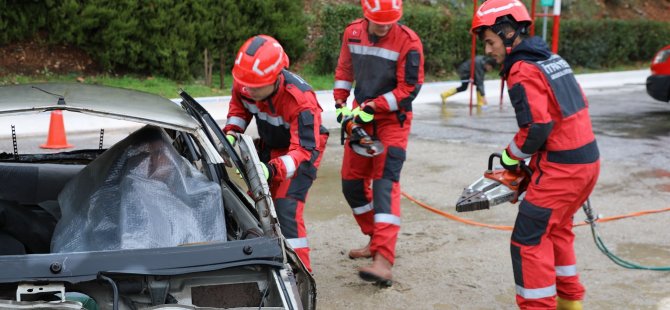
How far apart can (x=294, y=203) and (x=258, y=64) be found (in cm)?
81

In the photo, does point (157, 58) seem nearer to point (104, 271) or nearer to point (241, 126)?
point (241, 126)

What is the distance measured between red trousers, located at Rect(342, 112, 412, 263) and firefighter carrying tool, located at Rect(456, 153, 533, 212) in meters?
0.82

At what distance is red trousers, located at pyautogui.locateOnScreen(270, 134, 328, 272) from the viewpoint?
4324 millimetres

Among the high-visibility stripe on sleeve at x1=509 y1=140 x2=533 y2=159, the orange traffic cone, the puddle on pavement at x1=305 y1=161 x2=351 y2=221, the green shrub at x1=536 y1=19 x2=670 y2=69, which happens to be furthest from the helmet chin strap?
the green shrub at x1=536 y1=19 x2=670 y2=69

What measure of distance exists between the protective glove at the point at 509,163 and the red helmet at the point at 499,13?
2.21 ft

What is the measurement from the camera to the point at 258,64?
4.04 meters

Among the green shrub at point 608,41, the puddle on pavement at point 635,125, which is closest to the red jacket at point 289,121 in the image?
the puddle on pavement at point 635,125

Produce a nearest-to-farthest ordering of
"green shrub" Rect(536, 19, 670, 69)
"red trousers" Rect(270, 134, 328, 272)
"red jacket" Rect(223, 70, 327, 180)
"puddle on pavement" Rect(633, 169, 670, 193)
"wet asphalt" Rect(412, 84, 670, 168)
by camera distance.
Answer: "red jacket" Rect(223, 70, 327, 180)
"red trousers" Rect(270, 134, 328, 272)
"puddle on pavement" Rect(633, 169, 670, 193)
"wet asphalt" Rect(412, 84, 670, 168)
"green shrub" Rect(536, 19, 670, 69)

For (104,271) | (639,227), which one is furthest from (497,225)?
(104,271)

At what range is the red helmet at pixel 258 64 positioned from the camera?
4043 mm

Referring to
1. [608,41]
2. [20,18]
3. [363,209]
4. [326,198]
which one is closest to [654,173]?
[326,198]

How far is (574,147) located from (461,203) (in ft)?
2.08

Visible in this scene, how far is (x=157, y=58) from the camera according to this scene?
13.9 meters

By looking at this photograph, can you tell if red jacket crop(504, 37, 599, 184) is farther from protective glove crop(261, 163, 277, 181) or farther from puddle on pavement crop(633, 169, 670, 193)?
puddle on pavement crop(633, 169, 670, 193)
